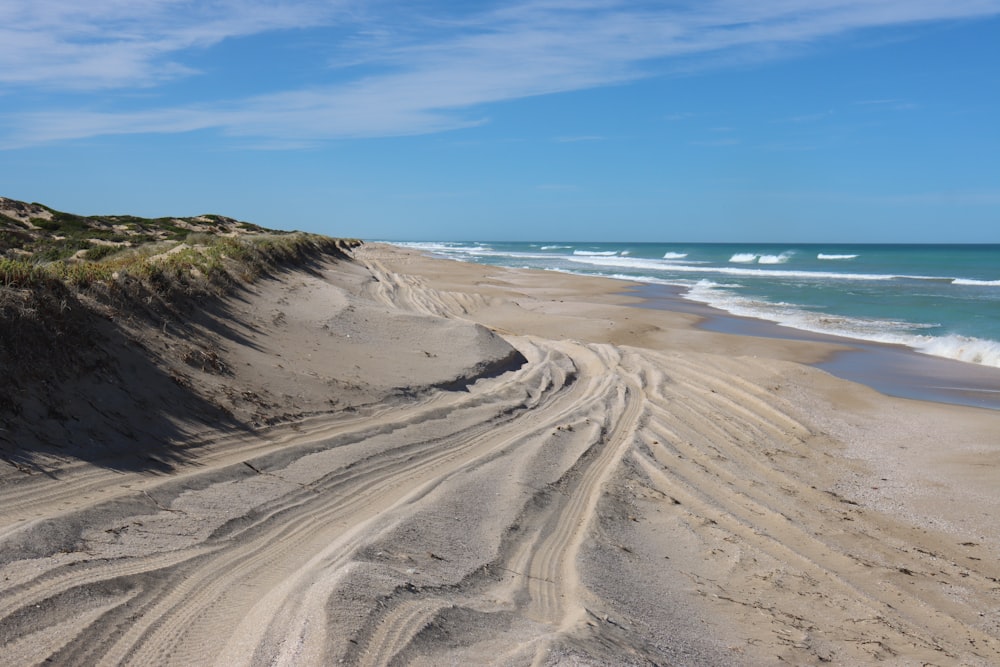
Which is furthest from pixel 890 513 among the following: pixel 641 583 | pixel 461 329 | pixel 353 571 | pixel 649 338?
pixel 649 338

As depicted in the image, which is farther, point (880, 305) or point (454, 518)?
point (880, 305)

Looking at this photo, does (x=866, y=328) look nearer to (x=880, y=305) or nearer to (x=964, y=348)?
(x=964, y=348)

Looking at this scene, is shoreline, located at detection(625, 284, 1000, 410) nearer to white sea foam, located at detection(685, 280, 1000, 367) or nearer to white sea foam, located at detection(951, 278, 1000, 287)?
white sea foam, located at detection(685, 280, 1000, 367)

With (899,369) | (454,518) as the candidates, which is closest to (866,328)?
(899,369)

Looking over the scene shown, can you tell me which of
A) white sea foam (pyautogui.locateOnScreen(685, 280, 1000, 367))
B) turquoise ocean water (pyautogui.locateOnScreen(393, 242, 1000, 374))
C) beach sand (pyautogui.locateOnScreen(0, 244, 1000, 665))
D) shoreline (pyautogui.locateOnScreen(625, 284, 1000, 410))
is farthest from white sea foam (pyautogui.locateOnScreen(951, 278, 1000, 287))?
beach sand (pyautogui.locateOnScreen(0, 244, 1000, 665))

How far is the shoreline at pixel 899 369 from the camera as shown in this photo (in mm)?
12531

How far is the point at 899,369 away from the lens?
14.8 metres

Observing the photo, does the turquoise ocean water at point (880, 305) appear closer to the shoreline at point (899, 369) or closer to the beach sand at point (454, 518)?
the shoreline at point (899, 369)

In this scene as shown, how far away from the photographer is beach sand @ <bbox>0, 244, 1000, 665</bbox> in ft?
11.4

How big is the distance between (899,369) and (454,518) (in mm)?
12463

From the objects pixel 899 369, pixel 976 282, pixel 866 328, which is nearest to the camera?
pixel 899 369

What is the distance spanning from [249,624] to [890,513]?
5787mm

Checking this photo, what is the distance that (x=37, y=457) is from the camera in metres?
4.80

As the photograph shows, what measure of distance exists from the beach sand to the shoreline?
88.6 inches
